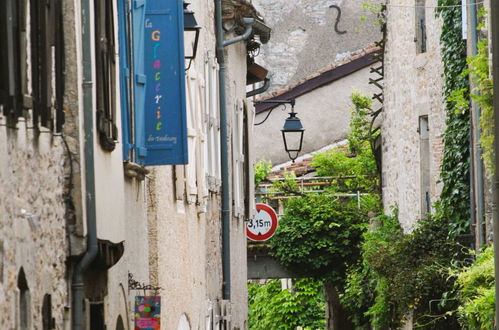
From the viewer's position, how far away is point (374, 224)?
2416cm

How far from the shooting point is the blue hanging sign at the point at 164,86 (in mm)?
11297

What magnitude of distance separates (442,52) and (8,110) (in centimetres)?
1305

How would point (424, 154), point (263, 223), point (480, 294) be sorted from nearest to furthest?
point (480, 294)
point (424, 154)
point (263, 223)

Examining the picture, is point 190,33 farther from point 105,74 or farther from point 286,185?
point 286,185

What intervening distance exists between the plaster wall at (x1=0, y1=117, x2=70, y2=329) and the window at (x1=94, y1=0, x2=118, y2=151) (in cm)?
93

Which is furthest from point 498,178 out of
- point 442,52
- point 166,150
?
point 442,52

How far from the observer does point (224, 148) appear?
18.2m

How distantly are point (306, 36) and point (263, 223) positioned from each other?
1629cm

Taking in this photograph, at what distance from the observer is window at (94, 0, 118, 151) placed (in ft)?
30.8

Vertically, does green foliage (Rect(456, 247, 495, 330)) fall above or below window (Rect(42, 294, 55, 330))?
below

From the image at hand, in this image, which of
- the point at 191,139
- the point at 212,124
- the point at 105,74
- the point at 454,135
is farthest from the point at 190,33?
the point at 105,74

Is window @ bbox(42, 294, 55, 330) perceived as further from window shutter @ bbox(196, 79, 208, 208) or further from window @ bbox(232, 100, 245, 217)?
window @ bbox(232, 100, 245, 217)

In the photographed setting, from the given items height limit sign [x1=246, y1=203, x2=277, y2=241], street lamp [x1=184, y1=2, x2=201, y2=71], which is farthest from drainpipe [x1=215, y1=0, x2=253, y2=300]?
height limit sign [x1=246, y1=203, x2=277, y2=241]

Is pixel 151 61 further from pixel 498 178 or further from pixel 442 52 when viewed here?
pixel 442 52
